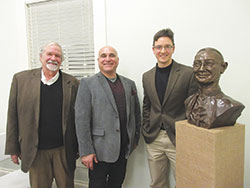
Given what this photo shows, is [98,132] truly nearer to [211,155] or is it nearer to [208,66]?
[211,155]

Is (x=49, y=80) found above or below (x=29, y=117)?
above

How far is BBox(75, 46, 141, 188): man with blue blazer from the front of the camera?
1738 mm

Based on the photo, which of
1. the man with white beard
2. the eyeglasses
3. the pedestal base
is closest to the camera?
the pedestal base

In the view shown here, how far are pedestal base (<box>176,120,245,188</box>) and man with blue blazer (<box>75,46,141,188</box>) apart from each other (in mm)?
519

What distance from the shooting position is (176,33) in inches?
80.8

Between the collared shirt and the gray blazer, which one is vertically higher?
the collared shirt

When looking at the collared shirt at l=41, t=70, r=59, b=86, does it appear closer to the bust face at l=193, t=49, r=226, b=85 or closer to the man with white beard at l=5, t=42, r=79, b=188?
the man with white beard at l=5, t=42, r=79, b=188

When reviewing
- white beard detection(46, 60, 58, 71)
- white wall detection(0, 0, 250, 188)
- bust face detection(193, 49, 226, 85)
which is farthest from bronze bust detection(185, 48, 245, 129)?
white beard detection(46, 60, 58, 71)

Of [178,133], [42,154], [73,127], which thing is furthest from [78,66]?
[178,133]

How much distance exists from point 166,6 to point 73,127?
4.77ft

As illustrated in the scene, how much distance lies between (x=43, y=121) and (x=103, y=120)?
52cm

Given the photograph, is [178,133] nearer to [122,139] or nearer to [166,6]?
[122,139]

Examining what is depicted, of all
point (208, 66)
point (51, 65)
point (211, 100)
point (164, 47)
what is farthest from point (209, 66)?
point (51, 65)

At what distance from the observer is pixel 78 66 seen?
2.61 metres
